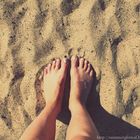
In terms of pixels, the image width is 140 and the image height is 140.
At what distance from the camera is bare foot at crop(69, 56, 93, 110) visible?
267 centimetres

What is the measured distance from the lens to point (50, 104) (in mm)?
2633

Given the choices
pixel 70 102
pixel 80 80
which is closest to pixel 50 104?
pixel 70 102

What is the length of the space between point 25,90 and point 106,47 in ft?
1.81

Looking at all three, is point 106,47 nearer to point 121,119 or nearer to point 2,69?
point 121,119

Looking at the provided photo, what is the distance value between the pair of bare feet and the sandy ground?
0.17 ft

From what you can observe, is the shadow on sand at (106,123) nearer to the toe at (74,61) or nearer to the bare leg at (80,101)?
the bare leg at (80,101)

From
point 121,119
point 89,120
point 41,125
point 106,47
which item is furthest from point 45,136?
point 106,47

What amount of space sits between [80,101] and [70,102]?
A: 0.20ft

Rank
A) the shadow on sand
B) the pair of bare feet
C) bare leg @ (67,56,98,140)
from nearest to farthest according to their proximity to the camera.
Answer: bare leg @ (67,56,98,140) → the shadow on sand → the pair of bare feet

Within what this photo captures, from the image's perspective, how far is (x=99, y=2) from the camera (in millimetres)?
2670

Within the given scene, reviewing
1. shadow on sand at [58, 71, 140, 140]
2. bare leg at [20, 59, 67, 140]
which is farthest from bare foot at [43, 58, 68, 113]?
shadow on sand at [58, 71, 140, 140]

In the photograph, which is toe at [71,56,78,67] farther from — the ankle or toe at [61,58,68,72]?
the ankle

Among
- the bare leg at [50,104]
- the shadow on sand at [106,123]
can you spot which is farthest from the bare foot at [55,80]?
the shadow on sand at [106,123]

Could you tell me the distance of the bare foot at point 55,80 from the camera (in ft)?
8.79
